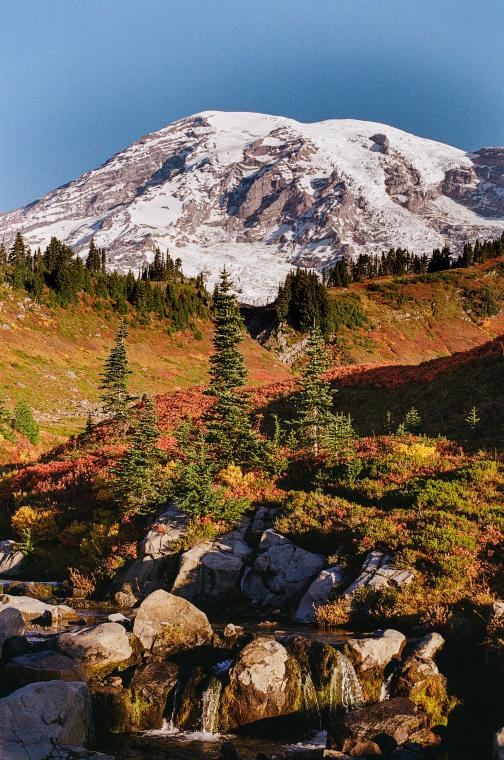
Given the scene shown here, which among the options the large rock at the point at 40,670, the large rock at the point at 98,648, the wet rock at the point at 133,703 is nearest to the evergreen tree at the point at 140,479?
the large rock at the point at 98,648

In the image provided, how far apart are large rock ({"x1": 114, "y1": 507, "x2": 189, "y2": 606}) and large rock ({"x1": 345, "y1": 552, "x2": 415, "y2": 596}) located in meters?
5.83

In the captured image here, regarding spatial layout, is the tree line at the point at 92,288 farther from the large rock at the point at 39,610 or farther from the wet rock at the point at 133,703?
the wet rock at the point at 133,703

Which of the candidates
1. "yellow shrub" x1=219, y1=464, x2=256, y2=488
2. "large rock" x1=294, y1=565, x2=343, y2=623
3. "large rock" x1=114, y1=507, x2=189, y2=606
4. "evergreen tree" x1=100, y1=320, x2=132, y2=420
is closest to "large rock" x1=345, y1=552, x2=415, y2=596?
"large rock" x1=294, y1=565, x2=343, y2=623

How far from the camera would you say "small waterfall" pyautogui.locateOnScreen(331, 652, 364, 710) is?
9.91 metres

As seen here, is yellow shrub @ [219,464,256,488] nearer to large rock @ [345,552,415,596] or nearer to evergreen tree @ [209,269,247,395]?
evergreen tree @ [209,269,247,395]

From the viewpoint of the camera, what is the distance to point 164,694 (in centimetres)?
1034

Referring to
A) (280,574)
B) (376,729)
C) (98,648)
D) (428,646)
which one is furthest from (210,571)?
(376,729)

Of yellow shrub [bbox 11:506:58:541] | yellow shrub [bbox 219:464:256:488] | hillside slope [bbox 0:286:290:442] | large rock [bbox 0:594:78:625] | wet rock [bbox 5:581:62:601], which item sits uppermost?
yellow shrub [bbox 219:464:256:488]

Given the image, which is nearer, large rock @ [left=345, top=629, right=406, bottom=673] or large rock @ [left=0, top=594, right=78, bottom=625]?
large rock @ [left=345, top=629, right=406, bottom=673]

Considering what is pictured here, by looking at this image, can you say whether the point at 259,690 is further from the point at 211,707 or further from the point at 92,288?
the point at 92,288

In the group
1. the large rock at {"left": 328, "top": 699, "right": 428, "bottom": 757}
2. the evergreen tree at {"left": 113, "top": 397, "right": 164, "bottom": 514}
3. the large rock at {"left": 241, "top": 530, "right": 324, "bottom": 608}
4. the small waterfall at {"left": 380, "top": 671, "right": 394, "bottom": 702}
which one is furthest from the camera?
the evergreen tree at {"left": 113, "top": 397, "right": 164, "bottom": 514}

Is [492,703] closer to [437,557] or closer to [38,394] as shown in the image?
[437,557]

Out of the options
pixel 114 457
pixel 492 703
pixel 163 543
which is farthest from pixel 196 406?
pixel 492 703

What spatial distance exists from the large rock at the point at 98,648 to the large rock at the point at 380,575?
212 inches
